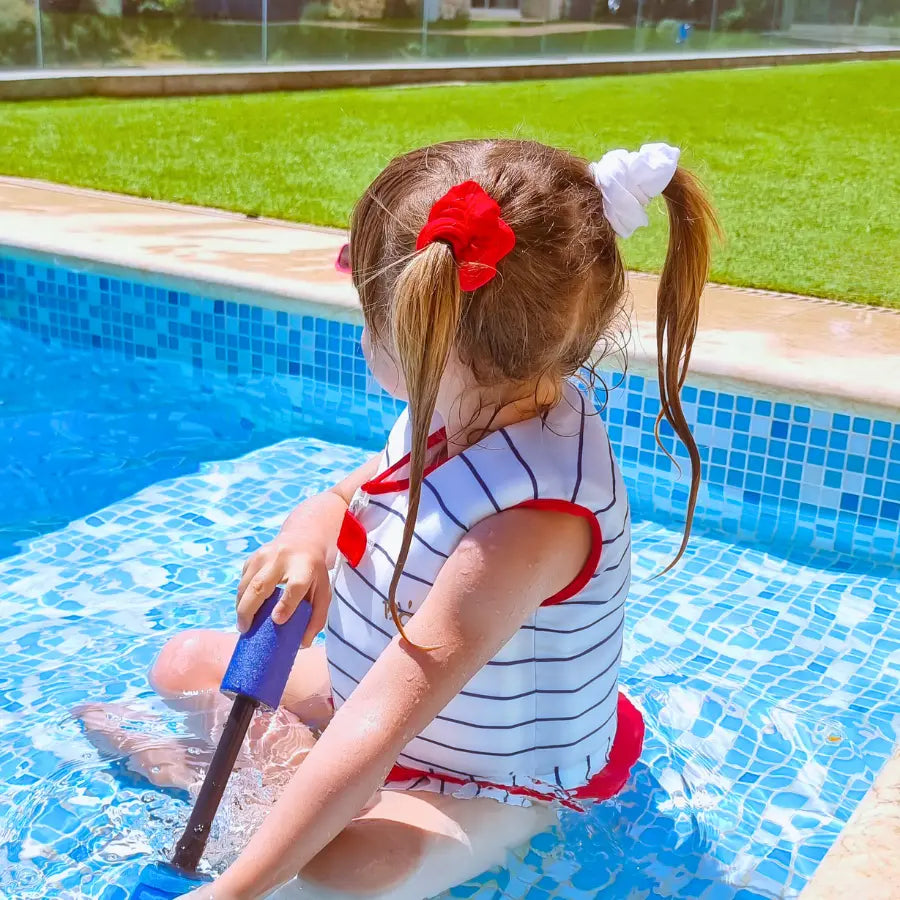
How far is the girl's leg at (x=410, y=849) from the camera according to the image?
5.37ft

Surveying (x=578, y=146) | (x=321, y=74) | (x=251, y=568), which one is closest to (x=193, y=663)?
(x=251, y=568)

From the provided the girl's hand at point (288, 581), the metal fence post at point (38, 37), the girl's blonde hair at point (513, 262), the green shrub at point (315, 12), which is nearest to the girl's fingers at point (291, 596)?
the girl's hand at point (288, 581)

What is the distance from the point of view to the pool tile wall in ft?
10.7

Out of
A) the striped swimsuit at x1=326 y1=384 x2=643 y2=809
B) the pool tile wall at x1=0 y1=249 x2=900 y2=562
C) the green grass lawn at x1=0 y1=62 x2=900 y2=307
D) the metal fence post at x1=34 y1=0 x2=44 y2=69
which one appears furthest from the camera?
the metal fence post at x1=34 y1=0 x2=44 y2=69

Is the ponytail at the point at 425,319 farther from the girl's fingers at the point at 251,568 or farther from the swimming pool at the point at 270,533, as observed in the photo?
the swimming pool at the point at 270,533

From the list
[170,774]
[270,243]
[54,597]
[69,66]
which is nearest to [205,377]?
[270,243]

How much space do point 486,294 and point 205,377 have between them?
10.5 ft

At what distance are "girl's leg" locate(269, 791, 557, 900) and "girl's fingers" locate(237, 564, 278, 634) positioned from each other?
0.33 meters

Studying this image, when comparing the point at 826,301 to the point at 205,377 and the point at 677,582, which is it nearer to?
the point at 677,582

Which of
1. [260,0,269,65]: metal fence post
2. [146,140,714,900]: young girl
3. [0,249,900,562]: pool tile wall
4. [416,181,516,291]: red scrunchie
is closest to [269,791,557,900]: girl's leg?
[146,140,714,900]: young girl

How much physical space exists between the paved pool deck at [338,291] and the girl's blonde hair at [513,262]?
1.48m

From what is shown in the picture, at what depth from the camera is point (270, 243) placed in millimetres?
5176

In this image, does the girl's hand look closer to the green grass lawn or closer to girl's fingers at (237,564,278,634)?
girl's fingers at (237,564,278,634)

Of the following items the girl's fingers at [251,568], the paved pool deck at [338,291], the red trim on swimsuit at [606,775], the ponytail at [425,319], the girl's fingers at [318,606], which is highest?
the ponytail at [425,319]
